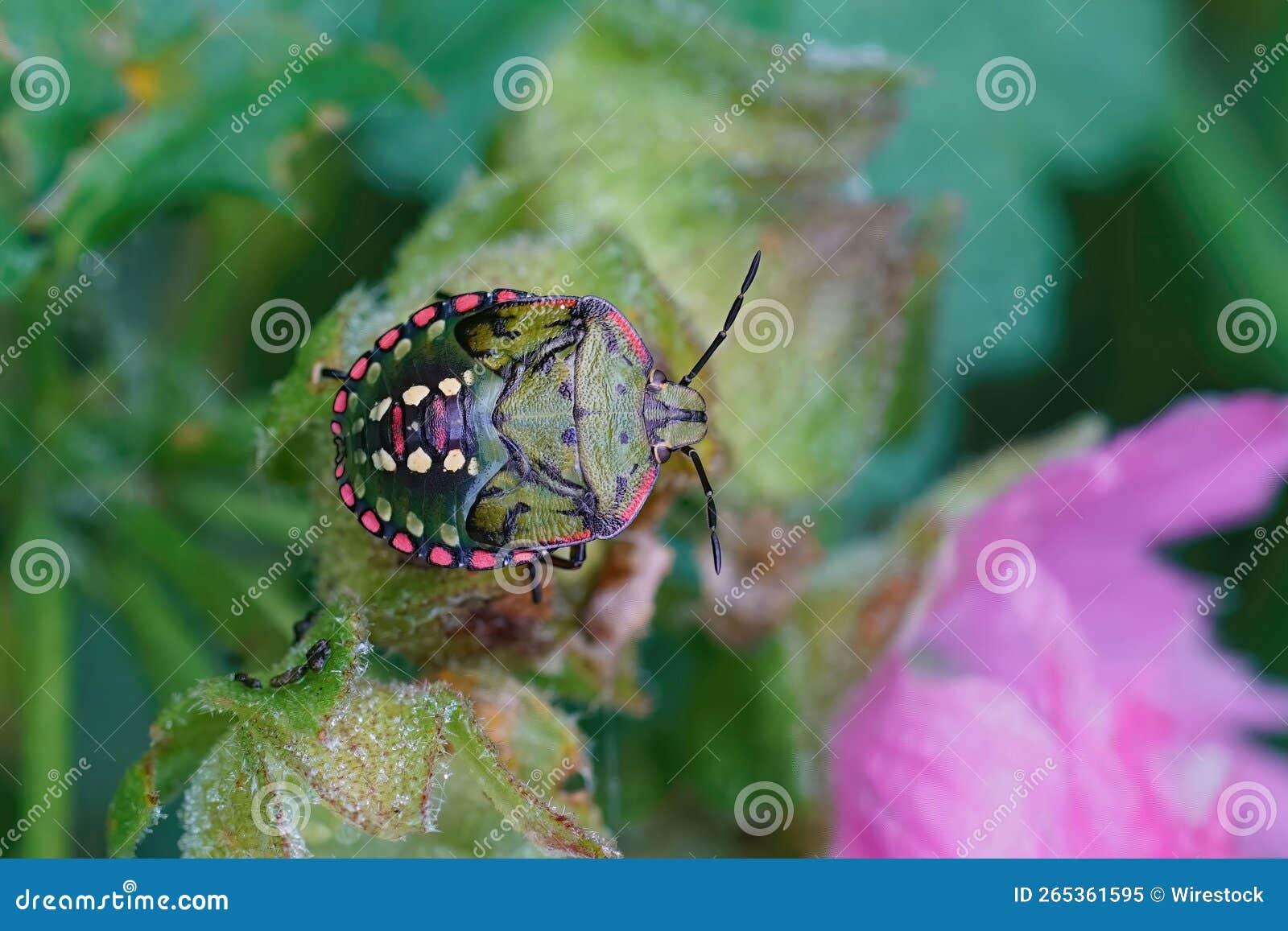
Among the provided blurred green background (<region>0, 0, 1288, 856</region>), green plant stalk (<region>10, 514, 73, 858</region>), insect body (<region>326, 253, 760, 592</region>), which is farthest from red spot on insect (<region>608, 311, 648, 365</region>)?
green plant stalk (<region>10, 514, 73, 858</region>)

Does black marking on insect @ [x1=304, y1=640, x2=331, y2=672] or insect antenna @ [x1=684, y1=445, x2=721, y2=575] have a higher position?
insect antenna @ [x1=684, y1=445, x2=721, y2=575]

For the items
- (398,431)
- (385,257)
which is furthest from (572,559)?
(385,257)

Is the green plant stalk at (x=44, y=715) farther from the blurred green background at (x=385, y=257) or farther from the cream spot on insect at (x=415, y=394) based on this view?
the cream spot on insect at (x=415, y=394)

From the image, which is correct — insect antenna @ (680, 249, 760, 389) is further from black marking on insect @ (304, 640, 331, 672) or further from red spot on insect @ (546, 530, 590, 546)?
black marking on insect @ (304, 640, 331, 672)

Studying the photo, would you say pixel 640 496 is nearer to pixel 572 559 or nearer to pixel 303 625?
pixel 572 559

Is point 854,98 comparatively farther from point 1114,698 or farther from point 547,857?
point 547,857
